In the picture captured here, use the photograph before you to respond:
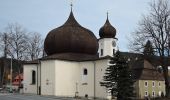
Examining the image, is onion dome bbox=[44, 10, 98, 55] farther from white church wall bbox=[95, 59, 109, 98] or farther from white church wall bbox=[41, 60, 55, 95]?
white church wall bbox=[95, 59, 109, 98]

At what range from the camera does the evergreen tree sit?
125 ft

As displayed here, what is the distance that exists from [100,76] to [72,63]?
5501 millimetres

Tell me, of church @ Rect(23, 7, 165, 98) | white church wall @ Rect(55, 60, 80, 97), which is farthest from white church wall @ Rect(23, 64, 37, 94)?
white church wall @ Rect(55, 60, 80, 97)

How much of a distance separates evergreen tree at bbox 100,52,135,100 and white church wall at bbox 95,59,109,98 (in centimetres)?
1445

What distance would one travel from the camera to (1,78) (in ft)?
295

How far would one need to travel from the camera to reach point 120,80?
127 ft

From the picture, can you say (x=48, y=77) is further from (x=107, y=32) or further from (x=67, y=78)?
(x=107, y=32)

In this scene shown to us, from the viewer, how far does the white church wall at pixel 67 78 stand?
56.7 m

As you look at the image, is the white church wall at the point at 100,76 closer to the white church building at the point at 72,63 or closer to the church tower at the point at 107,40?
the white church building at the point at 72,63

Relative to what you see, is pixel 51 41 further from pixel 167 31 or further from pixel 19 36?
pixel 167 31

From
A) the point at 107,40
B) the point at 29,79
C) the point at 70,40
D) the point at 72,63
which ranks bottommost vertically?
the point at 29,79

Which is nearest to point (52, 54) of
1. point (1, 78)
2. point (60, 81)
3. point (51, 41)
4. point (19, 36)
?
point (51, 41)

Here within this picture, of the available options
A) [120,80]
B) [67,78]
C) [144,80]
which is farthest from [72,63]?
[120,80]

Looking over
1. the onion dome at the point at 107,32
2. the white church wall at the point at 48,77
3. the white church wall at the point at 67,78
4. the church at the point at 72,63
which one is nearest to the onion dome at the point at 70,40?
the church at the point at 72,63
